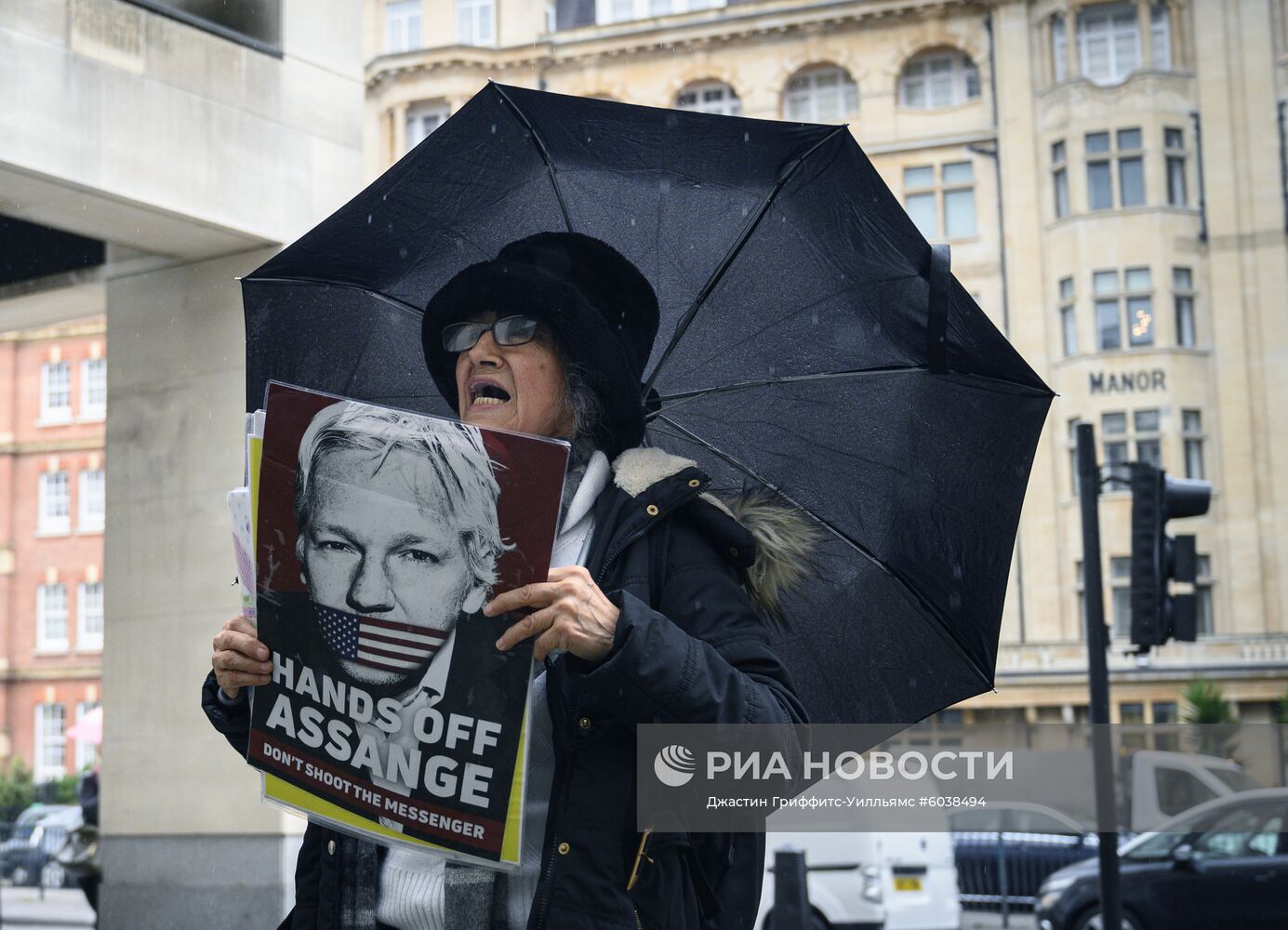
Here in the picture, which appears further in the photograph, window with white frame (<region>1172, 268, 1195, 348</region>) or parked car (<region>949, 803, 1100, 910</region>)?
window with white frame (<region>1172, 268, 1195, 348</region>)

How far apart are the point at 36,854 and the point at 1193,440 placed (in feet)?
88.4

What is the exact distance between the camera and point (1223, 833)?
48.3ft

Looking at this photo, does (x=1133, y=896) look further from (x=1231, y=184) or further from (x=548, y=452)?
(x=1231, y=184)

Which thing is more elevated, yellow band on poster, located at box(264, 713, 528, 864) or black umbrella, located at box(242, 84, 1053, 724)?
black umbrella, located at box(242, 84, 1053, 724)

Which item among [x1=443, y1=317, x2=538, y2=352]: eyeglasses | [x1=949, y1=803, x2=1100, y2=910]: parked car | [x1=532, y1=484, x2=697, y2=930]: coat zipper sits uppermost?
[x1=443, y1=317, x2=538, y2=352]: eyeglasses

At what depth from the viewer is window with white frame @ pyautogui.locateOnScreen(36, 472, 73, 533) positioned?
50.8m

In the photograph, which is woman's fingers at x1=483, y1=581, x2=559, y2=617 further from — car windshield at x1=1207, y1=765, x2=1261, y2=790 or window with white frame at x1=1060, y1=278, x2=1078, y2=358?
window with white frame at x1=1060, y1=278, x2=1078, y2=358

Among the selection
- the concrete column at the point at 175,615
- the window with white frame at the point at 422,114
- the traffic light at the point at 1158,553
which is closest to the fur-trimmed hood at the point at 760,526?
the concrete column at the point at 175,615

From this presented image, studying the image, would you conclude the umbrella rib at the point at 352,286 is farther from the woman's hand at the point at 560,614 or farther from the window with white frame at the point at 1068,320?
the window with white frame at the point at 1068,320

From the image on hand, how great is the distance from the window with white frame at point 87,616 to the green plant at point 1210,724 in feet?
104

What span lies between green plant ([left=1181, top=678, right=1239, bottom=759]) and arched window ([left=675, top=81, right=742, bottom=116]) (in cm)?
1924

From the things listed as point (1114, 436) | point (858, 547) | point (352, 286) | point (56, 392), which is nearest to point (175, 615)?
point (352, 286)

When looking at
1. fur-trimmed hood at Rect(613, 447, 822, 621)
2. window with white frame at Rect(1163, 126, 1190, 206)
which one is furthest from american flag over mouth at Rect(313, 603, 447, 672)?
window with white frame at Rect(1163, 126, 1190, 206)

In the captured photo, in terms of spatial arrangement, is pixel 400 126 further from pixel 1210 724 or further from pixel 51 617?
pixel 1210 724
